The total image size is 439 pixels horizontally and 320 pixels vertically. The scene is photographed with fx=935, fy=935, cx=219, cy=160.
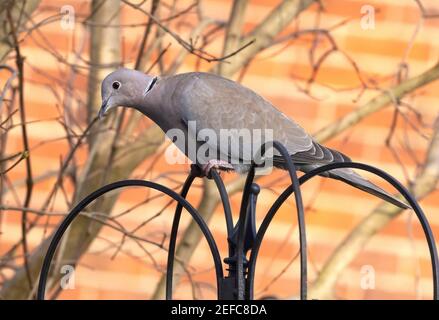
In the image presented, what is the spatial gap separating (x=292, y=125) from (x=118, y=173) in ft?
1.97

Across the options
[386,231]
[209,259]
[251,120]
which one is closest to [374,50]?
[386,231]

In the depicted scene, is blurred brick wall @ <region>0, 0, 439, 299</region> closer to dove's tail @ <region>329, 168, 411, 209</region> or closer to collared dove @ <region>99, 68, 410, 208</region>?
collared dove @ <region>99, 68, 410, 208</region>

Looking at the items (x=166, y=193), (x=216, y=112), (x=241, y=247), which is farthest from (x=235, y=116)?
(x=241, y=247)

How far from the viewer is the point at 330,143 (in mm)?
3668

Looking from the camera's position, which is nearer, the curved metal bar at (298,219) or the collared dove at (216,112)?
the curved metal bar at (298,219)

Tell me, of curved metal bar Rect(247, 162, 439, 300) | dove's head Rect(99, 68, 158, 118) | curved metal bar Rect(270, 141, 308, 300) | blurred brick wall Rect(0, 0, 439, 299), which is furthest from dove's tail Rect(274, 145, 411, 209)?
blurred brick wall Rect(0, 0, 439, 299)

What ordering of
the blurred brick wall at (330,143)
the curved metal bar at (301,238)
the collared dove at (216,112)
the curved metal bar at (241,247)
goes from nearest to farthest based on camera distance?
1. the curved metal bar at (301,238)
2. the curved metal bar at (241,247)
3. the collared dove at (216,112)
4. the blurred brick wall at (330,143)

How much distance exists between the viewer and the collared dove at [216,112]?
2447 millimetres

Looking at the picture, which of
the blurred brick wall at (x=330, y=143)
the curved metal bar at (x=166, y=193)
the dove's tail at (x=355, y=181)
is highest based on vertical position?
the blurred brick wall at (x=330, y=143)

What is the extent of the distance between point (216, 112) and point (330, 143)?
3.95 ft

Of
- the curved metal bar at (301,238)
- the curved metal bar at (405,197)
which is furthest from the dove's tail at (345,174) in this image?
the curved metal bar at (301,238)

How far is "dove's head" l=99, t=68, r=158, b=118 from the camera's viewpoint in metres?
2.36

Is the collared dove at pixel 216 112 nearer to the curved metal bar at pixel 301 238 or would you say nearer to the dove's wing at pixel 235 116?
the dove's wing at pixel 235 116
